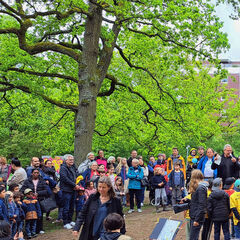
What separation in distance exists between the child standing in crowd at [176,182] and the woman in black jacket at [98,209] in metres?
7.81

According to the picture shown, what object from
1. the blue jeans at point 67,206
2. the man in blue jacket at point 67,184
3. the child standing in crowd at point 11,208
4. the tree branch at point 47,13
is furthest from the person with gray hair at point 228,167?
the tree branch at point 47,13

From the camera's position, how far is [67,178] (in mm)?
11406

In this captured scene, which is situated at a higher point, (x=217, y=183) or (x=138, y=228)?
(x=217, y=183)

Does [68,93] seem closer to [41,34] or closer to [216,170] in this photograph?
[41,34]

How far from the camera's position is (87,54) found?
1455cm

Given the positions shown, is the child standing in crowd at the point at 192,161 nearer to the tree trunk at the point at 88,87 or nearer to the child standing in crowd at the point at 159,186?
the child standing in crowd at the point at 159,186

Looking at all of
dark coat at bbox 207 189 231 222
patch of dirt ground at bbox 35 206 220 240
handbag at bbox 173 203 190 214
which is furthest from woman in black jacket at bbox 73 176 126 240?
patch of dirt ground at bbox 35 206 220 240

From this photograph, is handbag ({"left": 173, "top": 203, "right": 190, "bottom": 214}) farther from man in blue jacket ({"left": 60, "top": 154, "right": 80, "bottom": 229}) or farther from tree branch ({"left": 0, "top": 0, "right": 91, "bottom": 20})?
tree branch ({"left": 0, "top": 0, "right": 91, "bottom": 20})

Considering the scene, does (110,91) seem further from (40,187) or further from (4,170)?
(40,187)

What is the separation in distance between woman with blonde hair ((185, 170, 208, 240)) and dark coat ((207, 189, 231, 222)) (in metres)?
0.73

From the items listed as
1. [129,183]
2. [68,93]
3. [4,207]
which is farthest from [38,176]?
[68,93]

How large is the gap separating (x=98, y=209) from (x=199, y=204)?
2.51m

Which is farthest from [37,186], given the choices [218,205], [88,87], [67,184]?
[218,205]

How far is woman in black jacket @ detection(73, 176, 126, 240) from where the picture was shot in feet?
19.0
